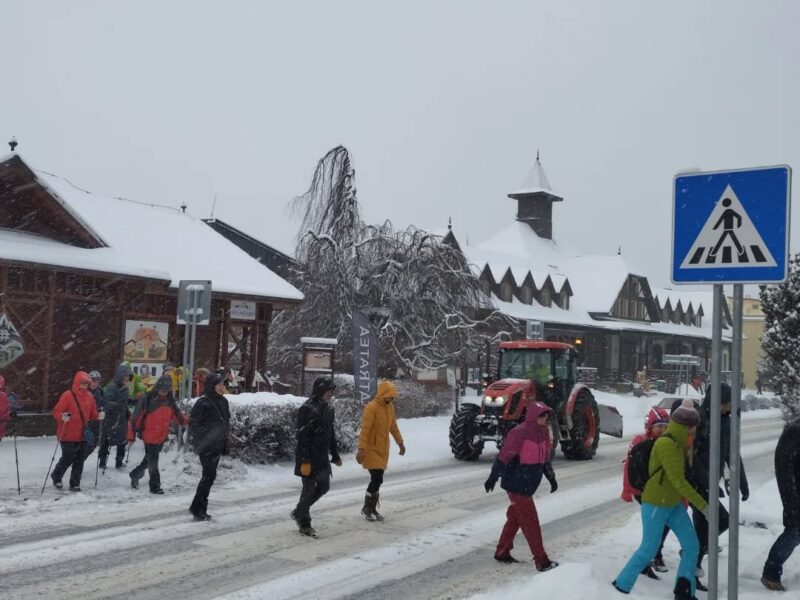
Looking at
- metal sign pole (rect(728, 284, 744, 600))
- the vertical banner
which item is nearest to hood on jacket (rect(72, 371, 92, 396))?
the vertical banner

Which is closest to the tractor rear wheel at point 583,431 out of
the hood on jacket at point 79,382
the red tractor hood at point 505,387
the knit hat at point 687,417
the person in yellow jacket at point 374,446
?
the red tractor hood at point 505,387

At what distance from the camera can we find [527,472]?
7.08m

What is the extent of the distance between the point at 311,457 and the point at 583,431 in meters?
9.57

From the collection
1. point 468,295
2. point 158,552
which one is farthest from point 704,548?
point 468,295

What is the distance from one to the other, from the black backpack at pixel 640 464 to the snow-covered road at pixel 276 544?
1430 millimetres

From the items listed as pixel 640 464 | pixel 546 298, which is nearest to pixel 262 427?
pixel 640 464

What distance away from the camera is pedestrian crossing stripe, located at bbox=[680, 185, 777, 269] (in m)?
4.48

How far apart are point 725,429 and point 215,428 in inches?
218

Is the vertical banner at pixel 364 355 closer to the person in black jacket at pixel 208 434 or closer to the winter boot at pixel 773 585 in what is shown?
the person in black jacket at pixel 208 434

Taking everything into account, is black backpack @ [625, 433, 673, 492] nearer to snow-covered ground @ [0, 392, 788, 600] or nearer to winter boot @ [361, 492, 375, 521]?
snow-covered ground @ [0, 392, 788, 600]

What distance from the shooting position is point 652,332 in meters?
51.5

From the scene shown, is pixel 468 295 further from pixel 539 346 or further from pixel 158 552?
pixel 158 552

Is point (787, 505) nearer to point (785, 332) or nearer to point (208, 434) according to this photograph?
point (208, 434)

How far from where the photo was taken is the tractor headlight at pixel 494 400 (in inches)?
593
